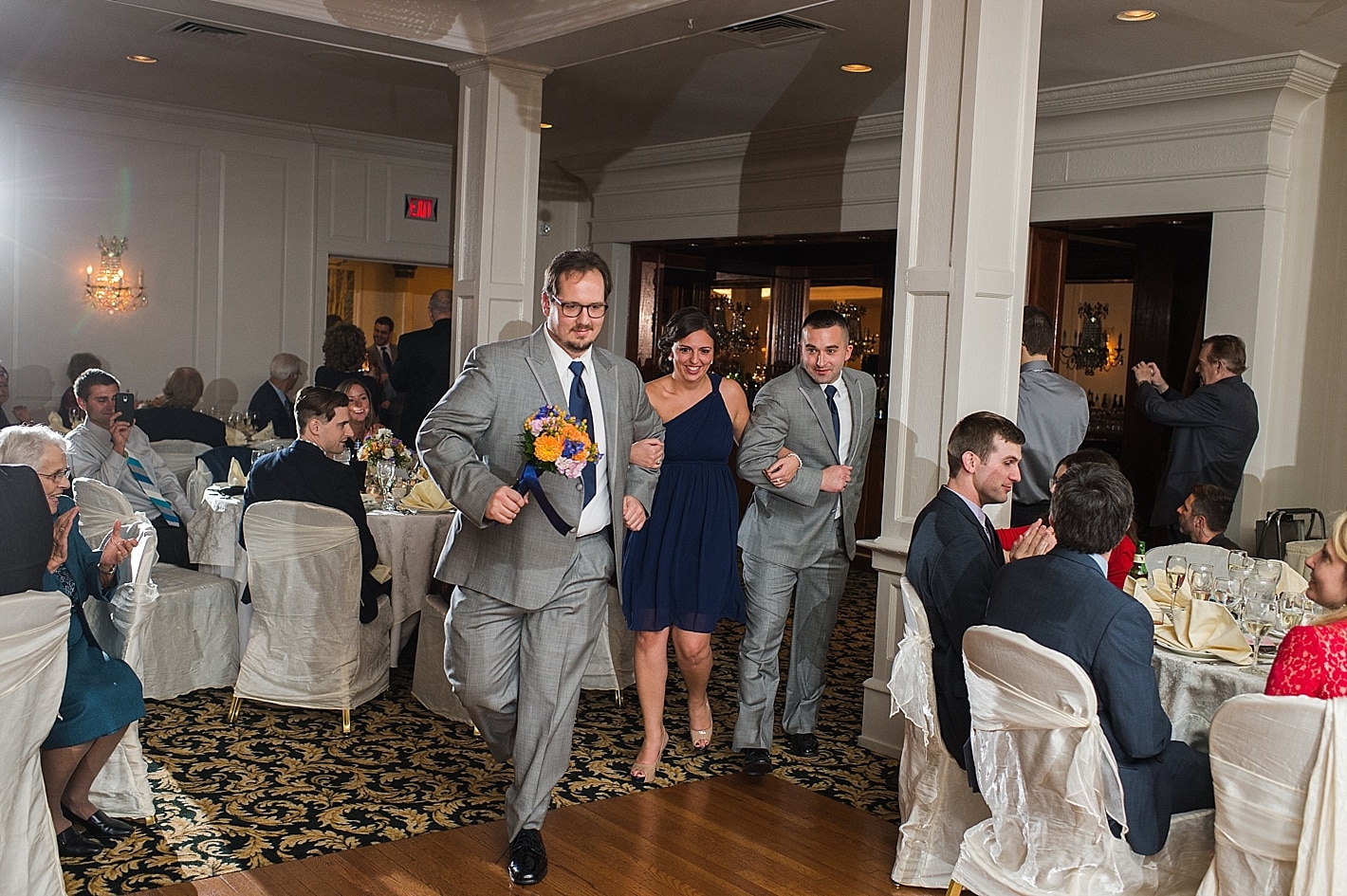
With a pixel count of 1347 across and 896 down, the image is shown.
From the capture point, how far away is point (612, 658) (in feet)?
18.1

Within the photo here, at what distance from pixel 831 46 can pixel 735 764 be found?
12.7ft

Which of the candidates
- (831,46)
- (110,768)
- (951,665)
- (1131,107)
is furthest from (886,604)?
(1131,107)

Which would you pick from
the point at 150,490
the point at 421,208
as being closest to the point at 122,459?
the point at 150,490

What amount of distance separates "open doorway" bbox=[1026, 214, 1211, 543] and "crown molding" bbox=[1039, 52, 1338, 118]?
2.77 feet

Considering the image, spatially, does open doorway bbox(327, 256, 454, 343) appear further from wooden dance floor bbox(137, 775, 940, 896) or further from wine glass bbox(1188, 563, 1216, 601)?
wine glass bbox(1188, 563, 1216, 601)

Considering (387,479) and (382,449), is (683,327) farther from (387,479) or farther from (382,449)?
(382,449)

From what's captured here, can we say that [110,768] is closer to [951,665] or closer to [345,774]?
[345,774]

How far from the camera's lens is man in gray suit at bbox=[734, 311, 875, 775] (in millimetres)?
4688

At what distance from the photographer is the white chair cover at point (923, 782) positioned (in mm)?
3447

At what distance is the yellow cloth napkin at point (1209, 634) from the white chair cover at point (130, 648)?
9.89ft

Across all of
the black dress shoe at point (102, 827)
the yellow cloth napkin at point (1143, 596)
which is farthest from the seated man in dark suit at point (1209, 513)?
the black dress shoe at point (102, 827)

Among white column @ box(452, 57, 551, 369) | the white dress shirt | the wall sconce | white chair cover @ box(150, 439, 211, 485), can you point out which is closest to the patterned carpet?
the white dress shirt

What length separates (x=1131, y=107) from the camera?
7.21 metres

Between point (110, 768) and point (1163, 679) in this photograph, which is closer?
point (1163, 679)
